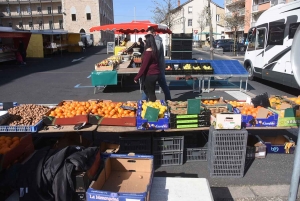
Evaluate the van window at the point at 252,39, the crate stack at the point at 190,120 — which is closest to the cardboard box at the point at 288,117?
the crate stack at the point at 190,120

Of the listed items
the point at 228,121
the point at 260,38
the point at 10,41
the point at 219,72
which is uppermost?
the point at 10,41

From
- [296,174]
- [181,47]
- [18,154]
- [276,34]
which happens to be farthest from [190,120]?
[181,47]

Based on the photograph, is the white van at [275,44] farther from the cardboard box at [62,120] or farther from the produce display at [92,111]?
the cardboard box at [62,120]

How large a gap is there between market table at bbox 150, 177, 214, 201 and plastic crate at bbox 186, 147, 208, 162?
153cm

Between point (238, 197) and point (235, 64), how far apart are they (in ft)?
25.5

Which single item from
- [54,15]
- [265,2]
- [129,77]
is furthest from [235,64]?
[54,15]

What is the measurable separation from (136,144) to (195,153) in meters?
1.10

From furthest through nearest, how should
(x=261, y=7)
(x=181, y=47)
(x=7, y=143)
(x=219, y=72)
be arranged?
(x=261, y=7) < (x=181, y=47) < (x=219, y=72) < (x=7, y=143)

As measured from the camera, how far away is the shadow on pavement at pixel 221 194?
11.6ft

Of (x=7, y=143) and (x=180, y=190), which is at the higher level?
(x=7, y=143)

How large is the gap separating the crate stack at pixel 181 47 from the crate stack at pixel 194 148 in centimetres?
1217

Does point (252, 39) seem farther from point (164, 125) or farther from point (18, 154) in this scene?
point (18, 154)

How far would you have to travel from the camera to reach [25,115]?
4.16 metres

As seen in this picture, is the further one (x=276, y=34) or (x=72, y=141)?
(x=276, y=34)
